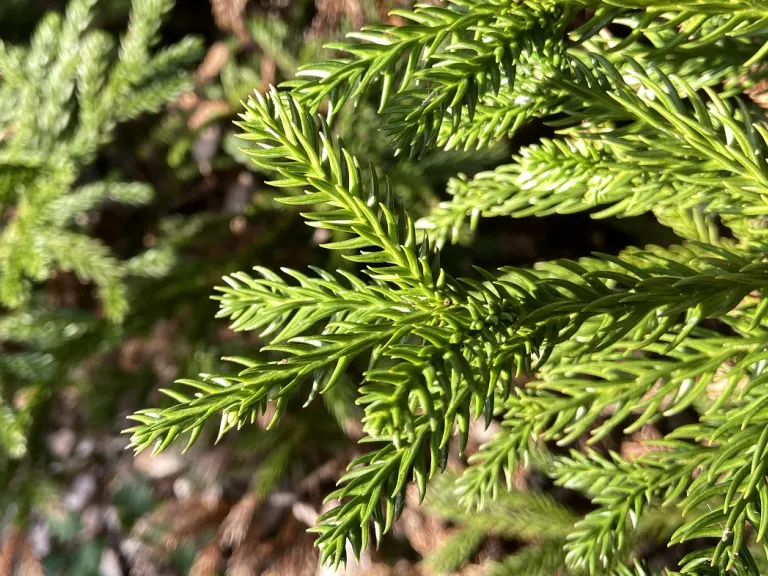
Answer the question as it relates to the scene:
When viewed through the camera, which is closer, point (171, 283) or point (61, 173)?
point (61, 173)

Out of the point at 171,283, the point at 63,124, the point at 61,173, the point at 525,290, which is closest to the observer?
the point at 525,290

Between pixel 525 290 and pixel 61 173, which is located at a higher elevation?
pixel 61 173

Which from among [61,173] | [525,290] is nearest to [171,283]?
[61,173]

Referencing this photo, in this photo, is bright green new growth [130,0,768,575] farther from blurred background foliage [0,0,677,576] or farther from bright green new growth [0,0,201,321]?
bright green new growth [0,0,201,321]

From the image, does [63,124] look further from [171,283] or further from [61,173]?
[171,283]

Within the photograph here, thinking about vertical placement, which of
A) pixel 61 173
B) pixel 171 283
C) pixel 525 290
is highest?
pixel 61 173

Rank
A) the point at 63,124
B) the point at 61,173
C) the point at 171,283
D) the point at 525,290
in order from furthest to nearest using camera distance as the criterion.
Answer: the point at 171,283, the point at 63,124, the point at 61,173, the point at 525,290

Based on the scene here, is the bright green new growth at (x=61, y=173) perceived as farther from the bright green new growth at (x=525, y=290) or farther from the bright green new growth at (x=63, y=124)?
the bright green new growth at (x=525, y=290)

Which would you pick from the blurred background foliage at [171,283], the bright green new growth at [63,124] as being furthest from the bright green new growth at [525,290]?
the bright green new growth at [63,124]
